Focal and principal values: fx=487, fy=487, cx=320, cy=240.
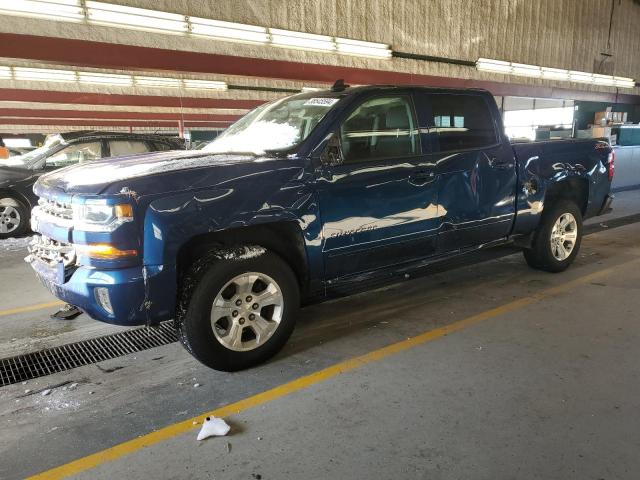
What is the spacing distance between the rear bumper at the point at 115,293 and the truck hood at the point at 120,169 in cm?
49

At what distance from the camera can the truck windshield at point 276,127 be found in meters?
3.72

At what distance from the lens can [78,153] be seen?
8.82 m

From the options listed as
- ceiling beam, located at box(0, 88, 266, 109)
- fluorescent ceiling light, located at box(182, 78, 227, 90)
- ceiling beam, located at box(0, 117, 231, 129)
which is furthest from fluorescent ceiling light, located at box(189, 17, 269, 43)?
ceiling beam, located at box(0, 117, 231, 129)

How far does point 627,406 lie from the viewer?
9.25ft

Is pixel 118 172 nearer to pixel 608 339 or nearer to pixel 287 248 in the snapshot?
pixel 287 248

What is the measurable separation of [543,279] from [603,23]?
44.4ft

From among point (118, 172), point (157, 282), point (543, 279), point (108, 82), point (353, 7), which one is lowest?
point (543, 279)

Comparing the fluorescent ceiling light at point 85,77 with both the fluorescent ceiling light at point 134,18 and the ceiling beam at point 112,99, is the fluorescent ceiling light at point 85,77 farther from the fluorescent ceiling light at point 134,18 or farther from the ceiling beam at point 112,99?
the fluorescent ceiling light at point 134,18

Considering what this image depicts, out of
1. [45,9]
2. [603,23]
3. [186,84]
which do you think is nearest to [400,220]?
[45,9]

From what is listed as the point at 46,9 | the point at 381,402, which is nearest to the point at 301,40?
the point at 46,9

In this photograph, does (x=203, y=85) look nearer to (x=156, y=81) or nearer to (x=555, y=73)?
(x=156, y=81)

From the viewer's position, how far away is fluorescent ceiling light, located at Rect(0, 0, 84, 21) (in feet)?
20.0

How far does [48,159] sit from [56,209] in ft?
21.4

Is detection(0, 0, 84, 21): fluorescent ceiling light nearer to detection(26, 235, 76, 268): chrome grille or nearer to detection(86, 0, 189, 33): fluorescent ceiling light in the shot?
detection(86, 0, 189, 33): fluorescent ceiling light
